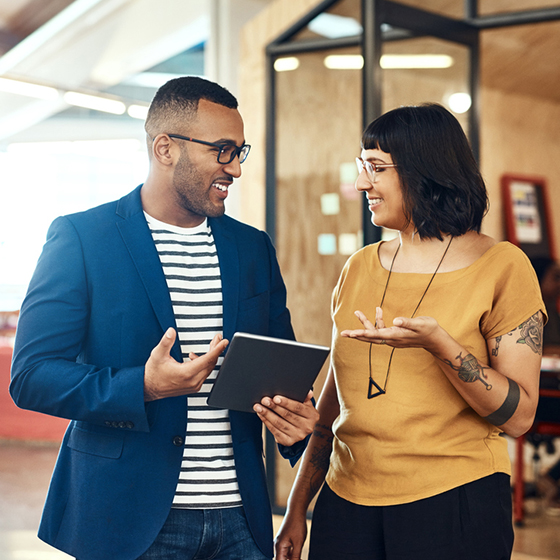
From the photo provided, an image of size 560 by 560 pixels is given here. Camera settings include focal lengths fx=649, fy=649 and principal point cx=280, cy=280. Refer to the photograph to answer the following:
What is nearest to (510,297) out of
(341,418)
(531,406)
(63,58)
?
(531,406)

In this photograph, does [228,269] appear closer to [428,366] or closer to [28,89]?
[428,366]

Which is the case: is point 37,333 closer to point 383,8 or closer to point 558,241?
point 383,8

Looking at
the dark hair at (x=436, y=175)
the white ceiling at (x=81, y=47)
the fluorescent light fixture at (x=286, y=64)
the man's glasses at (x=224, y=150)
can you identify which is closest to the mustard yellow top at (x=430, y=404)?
the dark hair at (x=436, y=175)

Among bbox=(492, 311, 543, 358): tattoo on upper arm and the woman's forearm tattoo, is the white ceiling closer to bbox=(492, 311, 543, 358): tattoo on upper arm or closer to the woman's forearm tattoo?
the woman's forearm tattoo

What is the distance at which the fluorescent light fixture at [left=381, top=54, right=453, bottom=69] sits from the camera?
330 cm

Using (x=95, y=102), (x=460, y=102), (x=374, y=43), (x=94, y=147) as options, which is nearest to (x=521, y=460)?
(x=460, y=102)

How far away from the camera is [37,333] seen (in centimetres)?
A: 130

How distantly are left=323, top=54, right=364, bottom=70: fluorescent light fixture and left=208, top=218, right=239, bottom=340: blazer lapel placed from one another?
237 centimetres

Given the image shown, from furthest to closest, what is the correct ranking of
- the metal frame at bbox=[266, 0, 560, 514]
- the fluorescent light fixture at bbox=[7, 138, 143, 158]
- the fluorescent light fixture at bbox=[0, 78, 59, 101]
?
1. the fluorescent light fixture at bbox=[7, 138, 143, 158]
2. the fluorescent light fixture at bbox=[0, 78, 59, 101]
3. the metal frame at bbox=[266, 0, 560, 514]

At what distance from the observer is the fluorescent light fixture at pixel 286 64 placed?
3969mm

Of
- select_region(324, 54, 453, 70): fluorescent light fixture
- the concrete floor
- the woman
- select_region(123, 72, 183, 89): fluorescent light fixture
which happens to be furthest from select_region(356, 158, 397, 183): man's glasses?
select_region(123, 72, 183, 89): fluorescent light fixture

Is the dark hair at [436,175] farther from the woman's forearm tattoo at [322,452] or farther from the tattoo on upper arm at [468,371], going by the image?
the woman's forearm tattoo at [322,452]

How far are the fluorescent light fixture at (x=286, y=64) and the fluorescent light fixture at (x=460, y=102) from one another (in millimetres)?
966

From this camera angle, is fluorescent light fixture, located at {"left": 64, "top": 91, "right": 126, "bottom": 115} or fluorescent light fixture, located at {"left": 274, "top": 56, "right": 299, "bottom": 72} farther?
fluorescent light fixture, located at {"left": 64, "top": 91, "right": 126, "bottom": 115}
